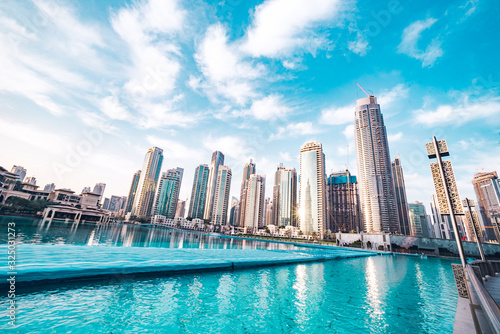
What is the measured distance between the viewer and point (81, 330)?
6.07 metres

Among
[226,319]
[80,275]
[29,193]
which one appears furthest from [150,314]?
[29,193]

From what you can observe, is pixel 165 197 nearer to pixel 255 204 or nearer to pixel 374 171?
pixel 255 204

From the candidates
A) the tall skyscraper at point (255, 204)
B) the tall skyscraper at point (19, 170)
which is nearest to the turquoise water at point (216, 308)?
the tall skyscraper at point (255, 204)

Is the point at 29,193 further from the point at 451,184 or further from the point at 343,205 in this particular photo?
the point at 343,205

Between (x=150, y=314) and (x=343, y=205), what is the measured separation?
584 ft

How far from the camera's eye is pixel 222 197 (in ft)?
619

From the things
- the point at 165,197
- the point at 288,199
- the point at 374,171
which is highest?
the point at 374,171

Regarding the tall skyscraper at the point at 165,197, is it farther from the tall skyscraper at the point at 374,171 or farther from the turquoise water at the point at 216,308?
the turquoise water at the point at 216,308

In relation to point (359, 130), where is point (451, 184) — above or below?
below

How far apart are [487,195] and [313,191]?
4663 inches

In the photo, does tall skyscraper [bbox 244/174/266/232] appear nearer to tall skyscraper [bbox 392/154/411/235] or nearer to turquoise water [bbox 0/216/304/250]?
tall skyscraper [bbox 392/154/411/235]

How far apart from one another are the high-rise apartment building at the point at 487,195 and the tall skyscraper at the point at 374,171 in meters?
67.2

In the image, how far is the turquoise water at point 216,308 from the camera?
680 centimetres

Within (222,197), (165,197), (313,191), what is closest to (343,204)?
(313,191)
